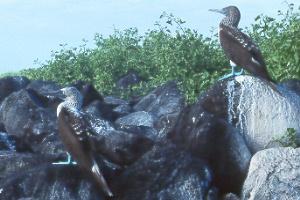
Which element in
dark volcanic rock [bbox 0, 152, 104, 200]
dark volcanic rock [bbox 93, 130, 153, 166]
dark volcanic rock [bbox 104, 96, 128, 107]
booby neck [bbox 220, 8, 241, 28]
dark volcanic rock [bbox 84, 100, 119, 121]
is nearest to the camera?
dark volcanic rock [bbox 0, 152, 104, 200]

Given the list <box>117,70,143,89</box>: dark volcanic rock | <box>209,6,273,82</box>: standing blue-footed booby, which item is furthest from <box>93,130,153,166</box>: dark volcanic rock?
<box>117,70,143,89</box>: dark volcanic rock

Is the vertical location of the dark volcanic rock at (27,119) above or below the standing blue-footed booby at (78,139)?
below

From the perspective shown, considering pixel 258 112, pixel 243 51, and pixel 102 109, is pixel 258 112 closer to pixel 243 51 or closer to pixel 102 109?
pixel 243 51

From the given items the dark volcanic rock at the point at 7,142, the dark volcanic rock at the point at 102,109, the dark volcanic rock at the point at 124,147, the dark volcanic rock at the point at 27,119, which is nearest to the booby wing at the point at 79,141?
the dark volcanic rock at the point at 124,147

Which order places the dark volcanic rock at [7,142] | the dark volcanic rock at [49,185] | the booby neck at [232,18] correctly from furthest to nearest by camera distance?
1. the dark volcanic rock at [7,142]
2. the booby neck at [232,18]
3. the dark volcanic rock at [49,185]

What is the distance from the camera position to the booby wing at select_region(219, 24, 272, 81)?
10031 millimetres

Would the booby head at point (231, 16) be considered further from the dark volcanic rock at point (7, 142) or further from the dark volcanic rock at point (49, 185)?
the dark volcanic rock at point (7, 142)

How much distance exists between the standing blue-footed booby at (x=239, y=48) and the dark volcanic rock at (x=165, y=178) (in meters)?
1.53

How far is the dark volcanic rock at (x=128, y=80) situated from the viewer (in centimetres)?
1909

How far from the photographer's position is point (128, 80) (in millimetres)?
19125

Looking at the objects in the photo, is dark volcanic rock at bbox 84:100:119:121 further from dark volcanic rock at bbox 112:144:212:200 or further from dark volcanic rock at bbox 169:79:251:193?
dark volcanic rock at bbox 112:144:212:200

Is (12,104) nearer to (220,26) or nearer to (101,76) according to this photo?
(220,26)

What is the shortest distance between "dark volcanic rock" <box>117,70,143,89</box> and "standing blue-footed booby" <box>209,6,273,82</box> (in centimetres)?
865

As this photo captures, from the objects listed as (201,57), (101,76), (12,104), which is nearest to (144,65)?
(101,76)
